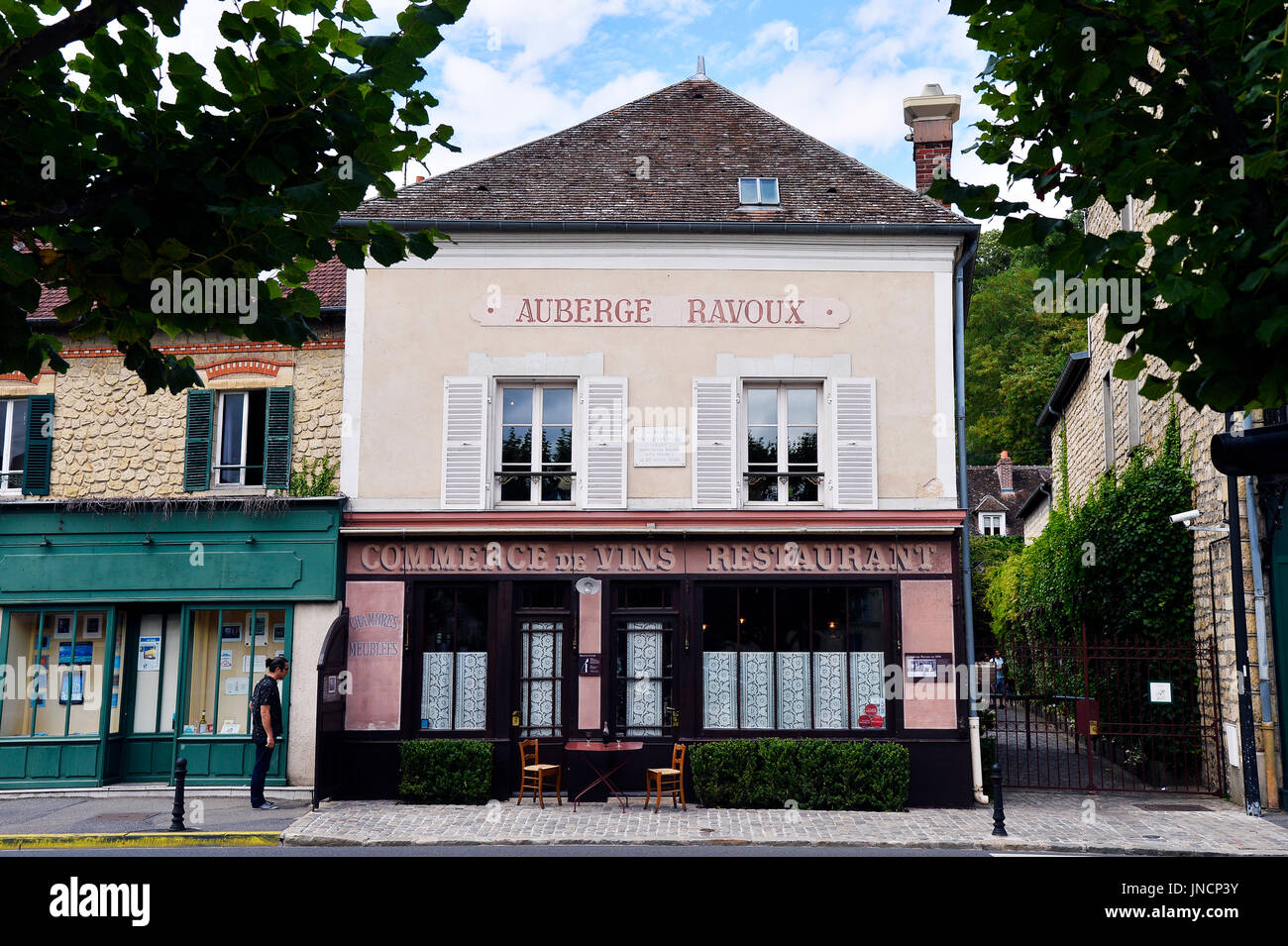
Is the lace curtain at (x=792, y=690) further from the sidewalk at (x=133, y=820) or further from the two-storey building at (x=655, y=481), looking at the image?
the sidewalk at (x=133, y=820)

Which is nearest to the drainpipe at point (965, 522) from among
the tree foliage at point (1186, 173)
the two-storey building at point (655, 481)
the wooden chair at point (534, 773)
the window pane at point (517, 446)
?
the two-storey building at point (655, 481)

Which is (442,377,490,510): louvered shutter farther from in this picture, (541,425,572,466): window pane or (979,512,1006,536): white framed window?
(979,512,1006,536): white framed window

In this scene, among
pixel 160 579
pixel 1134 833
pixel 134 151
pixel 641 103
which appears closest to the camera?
pixel 134 151

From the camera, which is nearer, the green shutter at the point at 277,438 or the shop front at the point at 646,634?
the shop front at the point at 646,634

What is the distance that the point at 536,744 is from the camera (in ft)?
41.4

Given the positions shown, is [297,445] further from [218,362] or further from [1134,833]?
[1134,833]

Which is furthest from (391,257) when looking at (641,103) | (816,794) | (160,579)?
(641,103)

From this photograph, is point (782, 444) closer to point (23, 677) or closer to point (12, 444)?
point (23, 677)

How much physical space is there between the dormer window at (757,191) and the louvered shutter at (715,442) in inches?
115

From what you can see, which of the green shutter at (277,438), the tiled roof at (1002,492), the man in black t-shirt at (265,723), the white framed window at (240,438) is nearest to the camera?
the man in black t-shirt at (265,723)

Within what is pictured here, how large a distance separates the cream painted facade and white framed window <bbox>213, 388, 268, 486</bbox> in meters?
1.55

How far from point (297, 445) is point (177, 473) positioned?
6.03 feet

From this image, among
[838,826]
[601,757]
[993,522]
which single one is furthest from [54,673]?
[993,522]

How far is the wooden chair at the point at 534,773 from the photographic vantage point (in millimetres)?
12438
